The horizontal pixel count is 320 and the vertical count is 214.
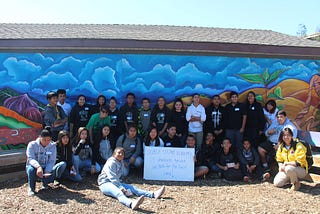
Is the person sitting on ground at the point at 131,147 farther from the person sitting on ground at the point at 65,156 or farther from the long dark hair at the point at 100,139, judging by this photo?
the person sitting on ground at the point at 65,156

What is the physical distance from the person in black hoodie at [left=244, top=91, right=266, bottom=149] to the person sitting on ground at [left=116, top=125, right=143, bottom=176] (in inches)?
104

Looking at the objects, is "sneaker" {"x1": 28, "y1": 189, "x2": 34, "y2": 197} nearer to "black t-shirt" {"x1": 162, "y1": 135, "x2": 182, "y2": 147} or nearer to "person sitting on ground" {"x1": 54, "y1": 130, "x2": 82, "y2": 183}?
"person sitting on ground" {"x1": 54, "y1": 130, "x2": 82, "y2": 183}

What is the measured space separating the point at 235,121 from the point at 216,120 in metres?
0.47

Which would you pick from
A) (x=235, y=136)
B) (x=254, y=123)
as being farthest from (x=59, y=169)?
(x=254, y=123)

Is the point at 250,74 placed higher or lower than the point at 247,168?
higher

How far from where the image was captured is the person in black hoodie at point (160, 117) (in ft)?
24.3

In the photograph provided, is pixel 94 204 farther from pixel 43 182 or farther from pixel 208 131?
pixel 208 131

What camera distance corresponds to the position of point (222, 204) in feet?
17.4

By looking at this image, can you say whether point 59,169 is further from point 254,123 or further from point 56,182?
point 254,123

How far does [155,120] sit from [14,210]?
3579 mm

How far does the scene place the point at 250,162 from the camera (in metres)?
6.97

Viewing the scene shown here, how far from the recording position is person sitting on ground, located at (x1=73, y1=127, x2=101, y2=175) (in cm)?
639

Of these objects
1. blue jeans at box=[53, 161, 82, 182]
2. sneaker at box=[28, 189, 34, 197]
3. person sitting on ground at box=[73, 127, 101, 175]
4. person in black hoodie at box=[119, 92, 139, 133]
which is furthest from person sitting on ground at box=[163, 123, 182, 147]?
sneaker at box=[28, 189, 34, 197]

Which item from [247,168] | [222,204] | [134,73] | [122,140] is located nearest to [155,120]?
[122,140]
